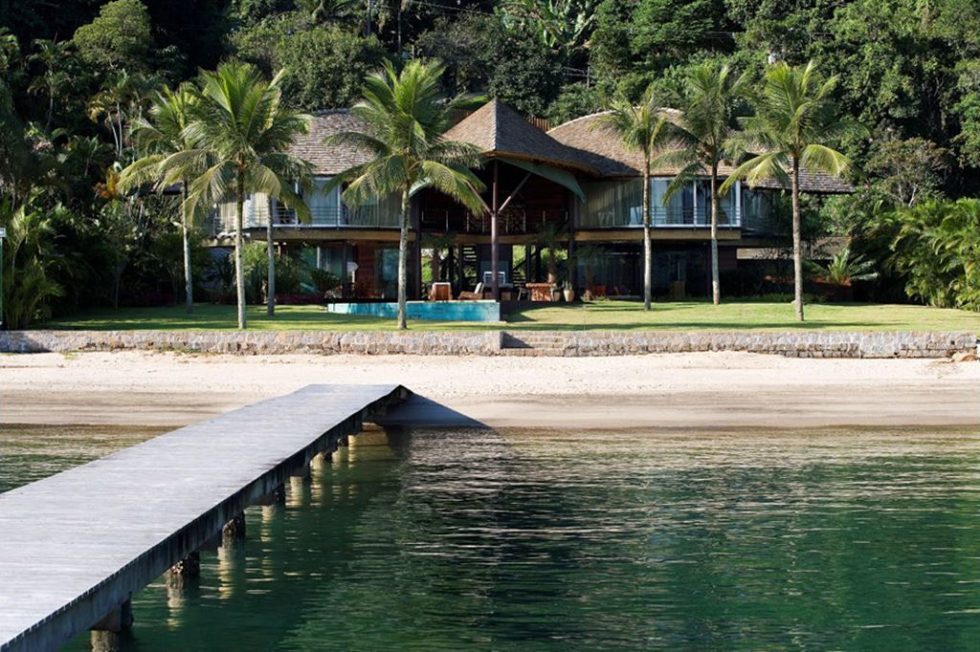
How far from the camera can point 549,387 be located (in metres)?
28.3

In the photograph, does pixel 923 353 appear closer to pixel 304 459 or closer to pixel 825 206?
pixel 304 459

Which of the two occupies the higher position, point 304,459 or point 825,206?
point 825,206

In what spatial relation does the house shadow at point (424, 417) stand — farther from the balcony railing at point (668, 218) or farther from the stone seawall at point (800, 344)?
the balcony railing at point (668, 218)

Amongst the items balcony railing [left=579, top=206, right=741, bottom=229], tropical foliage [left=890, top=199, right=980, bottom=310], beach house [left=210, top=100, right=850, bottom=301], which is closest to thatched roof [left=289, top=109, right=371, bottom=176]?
beach house [left=210, top=100, right=850, bottom=301]

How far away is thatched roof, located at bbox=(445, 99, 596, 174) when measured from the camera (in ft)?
158

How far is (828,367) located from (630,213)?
22159 mm

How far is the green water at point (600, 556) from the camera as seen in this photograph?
1247 cm

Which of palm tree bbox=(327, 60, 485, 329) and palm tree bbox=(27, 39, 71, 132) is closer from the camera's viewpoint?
palm tree bbox=(327, 60, 485, 329)

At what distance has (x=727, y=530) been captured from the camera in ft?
54.5

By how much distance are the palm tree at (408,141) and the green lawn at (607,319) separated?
302 cm

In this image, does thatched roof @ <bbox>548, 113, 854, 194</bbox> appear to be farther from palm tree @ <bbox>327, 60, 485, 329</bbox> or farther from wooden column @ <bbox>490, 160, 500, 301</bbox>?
palm tree @ <bbox>327, 60, 485, 329</bbox>

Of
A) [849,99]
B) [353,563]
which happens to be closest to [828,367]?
[353,563]

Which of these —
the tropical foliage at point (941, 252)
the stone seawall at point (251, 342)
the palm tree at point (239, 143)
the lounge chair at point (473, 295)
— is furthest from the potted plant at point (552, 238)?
the stone seawall at point (251, 342)

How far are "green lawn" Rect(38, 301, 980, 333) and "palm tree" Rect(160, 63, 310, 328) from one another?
9.18 ft
